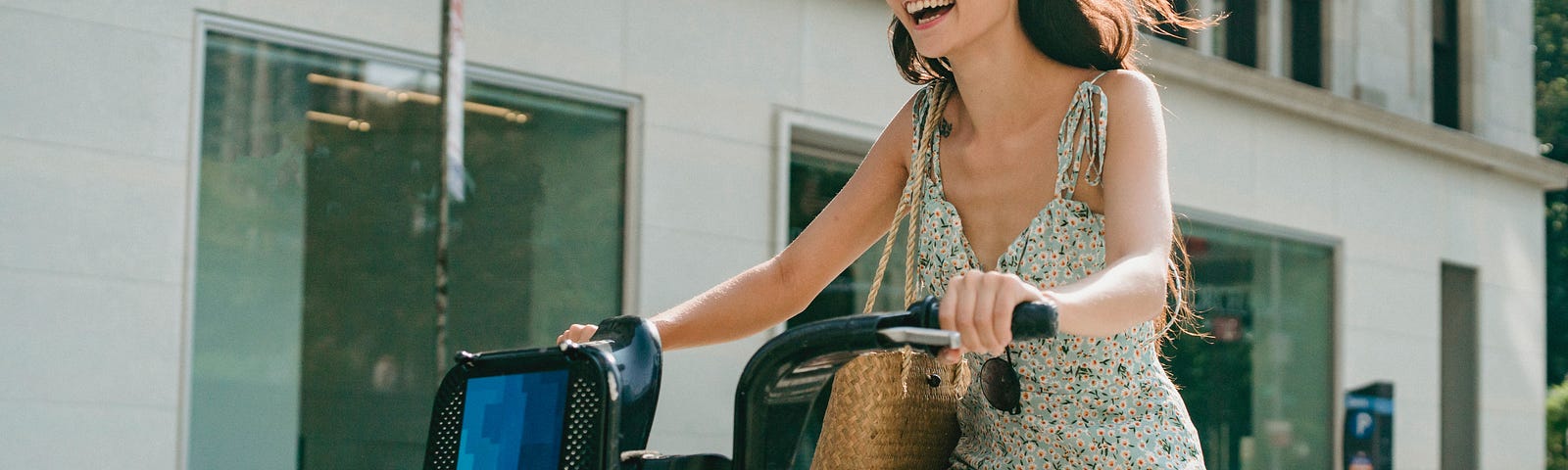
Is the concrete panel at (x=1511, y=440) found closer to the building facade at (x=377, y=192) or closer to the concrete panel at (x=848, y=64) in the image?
the building facade at (x=377, y=192)

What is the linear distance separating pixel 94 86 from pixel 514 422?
6341mm

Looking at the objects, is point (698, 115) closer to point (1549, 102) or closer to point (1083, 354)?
point (1083, 354)

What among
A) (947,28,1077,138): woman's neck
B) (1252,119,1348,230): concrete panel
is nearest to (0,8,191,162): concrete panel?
(947,28,1077,138): woman's neck

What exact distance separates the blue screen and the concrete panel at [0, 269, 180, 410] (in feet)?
20.1

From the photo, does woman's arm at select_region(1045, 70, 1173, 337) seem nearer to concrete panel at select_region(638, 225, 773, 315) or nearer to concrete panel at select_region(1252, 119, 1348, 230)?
concrete panel at select_region(638, 225, 773, 315)

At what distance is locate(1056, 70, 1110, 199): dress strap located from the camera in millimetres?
2246

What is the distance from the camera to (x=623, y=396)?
1.58m

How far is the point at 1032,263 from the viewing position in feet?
7.48

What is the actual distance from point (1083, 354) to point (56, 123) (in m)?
6.12

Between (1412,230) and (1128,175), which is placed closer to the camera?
(1128,175)

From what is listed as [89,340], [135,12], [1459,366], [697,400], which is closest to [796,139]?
[697,400]

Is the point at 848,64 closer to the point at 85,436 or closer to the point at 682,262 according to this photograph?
the point at 682,262

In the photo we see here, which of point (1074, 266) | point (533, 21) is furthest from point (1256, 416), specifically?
point (1074, 266)

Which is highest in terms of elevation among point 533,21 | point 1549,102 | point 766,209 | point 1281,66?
point 1549,102
